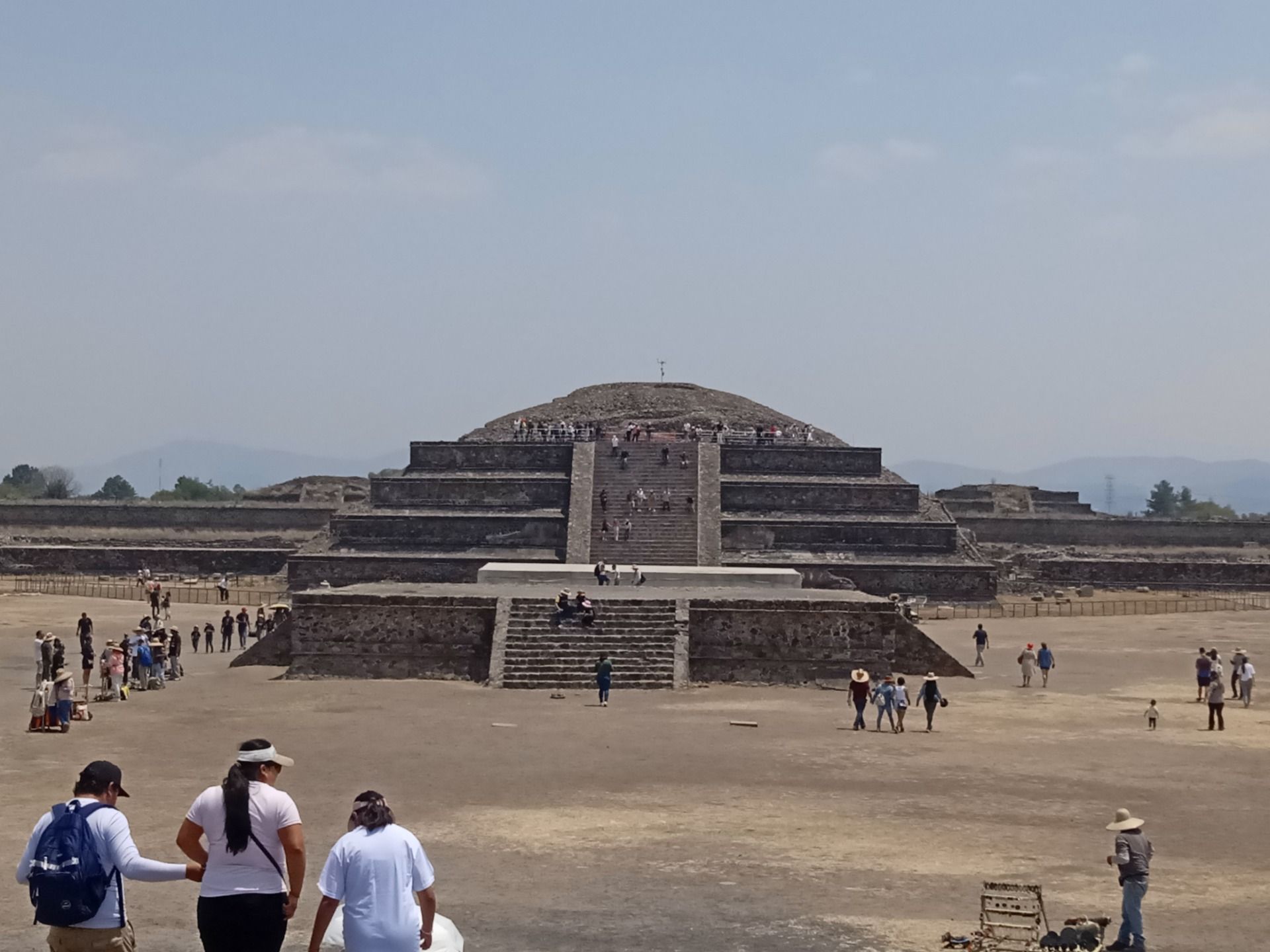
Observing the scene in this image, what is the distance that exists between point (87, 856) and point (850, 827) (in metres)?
7.22

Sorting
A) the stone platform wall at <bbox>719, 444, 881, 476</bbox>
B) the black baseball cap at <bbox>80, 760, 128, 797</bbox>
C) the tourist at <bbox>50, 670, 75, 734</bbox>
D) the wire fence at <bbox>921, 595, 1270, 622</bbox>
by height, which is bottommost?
the tourist at <bbox>50, 670, 75, 734</bbox>

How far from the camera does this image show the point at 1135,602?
37.4 metres

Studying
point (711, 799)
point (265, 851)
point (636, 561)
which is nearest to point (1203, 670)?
point (711, 799)

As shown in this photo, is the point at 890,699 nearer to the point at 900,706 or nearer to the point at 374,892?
the point at 900,706

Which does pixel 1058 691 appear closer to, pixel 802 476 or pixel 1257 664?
pixel 1257 664

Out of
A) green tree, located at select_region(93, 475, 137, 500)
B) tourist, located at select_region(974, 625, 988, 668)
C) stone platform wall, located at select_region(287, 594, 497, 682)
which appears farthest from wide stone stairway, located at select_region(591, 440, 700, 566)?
green tree, located at select_region(93, 475, 137, 500)

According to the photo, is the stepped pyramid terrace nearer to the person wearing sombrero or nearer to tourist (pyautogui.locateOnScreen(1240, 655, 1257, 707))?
tourist (pyautogui.locateOnScreen(1240, 655, 1257, 707))

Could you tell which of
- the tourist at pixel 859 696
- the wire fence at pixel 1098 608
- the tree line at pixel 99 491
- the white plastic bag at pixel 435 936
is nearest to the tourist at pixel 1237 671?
the tourist at pixel 859 696

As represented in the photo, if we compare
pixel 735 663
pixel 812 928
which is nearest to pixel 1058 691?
pixel 735 663

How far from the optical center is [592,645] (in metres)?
21.1

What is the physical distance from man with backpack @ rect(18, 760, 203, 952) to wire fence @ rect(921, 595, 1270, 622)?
1126 inches

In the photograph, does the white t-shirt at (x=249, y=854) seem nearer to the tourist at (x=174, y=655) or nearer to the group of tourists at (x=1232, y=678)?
the group of tourists at (x=1232, y=678)

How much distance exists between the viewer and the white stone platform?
91.5ft

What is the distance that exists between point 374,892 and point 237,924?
53 cm
